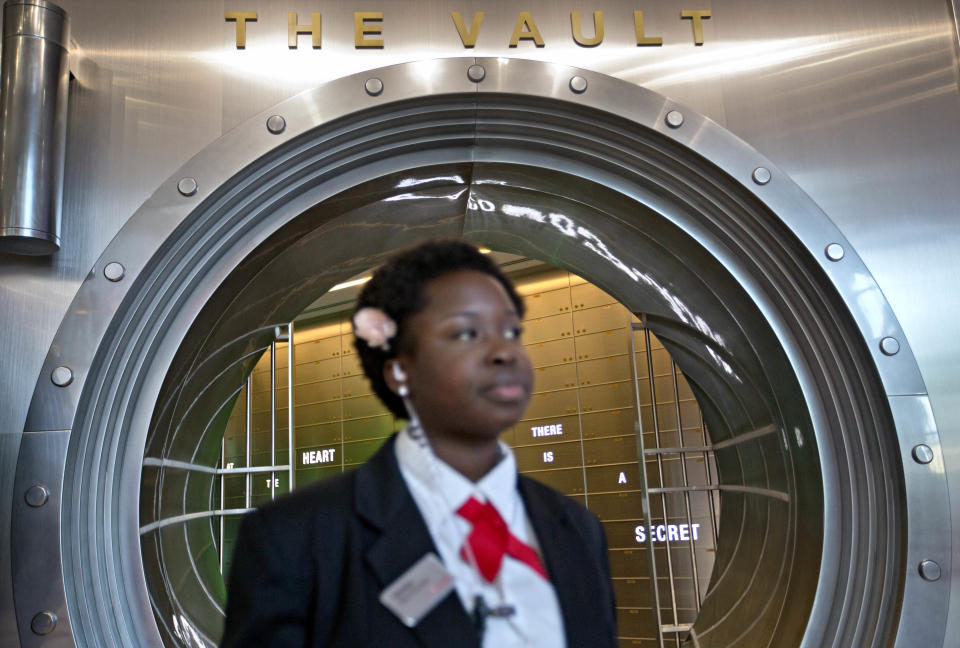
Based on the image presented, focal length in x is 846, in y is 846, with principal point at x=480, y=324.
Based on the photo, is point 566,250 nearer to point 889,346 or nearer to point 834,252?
point 834,252

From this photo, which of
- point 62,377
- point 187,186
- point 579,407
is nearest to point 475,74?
point 187,186

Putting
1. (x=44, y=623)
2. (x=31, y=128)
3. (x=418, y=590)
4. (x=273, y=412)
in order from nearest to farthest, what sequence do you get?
(x=418, y=590)
(x=44, y=623)
(x=31, y=128)
(x=273, y=412)

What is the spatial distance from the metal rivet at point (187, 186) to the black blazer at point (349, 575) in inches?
41.4

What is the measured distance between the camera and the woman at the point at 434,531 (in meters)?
0.76

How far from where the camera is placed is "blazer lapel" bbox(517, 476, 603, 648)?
0.80 meters

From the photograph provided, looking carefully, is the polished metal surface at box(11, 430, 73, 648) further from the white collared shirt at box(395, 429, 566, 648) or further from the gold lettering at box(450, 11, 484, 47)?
the gold lettering at box(450, 11, 484, 47)

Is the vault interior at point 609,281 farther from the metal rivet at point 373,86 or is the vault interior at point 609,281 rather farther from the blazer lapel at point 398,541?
the blazer lapel at point 398,541

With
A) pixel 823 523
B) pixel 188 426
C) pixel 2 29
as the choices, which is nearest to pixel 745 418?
pixel 823 523

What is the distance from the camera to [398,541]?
789mm

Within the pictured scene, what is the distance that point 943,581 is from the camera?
168cm

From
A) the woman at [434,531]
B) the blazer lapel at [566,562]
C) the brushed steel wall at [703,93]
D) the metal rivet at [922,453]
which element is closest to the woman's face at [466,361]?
the woman at [434,531]

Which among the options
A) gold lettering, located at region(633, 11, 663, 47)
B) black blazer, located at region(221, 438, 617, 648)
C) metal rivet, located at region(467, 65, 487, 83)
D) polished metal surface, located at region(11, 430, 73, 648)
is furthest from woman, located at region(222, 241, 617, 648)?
gold lettering, located at region(633, 11, 663, 47)

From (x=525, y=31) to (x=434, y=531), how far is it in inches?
54.6

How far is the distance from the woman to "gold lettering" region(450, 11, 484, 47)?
1.13 meters
